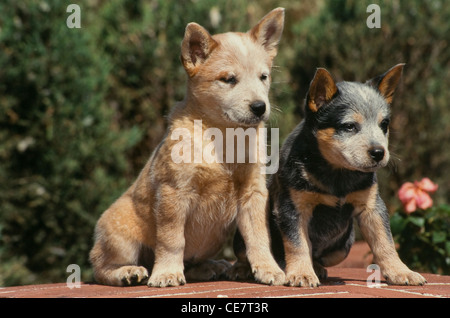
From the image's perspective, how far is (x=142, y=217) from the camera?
14.9 feet

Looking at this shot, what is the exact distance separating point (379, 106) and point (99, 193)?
144 inches

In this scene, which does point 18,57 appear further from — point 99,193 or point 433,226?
point 433,226

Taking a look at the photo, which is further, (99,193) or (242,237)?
(99,193)

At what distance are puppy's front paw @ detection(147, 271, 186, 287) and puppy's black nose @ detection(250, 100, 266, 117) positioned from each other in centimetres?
116

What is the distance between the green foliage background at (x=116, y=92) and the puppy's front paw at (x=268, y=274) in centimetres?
297

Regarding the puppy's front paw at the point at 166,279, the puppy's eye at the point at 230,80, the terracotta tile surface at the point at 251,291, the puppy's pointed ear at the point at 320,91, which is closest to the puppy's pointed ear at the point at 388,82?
the puppy's pointed ear at the point at 320,91

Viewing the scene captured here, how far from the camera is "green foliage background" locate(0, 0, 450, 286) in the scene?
668 cm

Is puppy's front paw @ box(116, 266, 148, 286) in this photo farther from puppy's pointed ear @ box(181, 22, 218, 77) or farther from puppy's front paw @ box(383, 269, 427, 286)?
puppy's front paw @ box(383, 269, 427, 286)

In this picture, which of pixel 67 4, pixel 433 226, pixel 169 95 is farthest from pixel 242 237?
pixel 67 4

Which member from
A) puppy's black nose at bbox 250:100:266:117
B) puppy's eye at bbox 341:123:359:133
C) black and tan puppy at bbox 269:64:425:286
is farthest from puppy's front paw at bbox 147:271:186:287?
puppy's eye at bbox 341:123:359:133

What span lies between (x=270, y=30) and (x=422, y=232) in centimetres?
254

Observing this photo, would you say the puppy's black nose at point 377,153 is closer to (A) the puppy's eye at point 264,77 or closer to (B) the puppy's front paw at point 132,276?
(A) the puppy's eye at point 264,77

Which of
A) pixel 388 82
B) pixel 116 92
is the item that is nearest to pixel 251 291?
pixel 388 82

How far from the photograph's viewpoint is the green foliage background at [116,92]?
6.68m
